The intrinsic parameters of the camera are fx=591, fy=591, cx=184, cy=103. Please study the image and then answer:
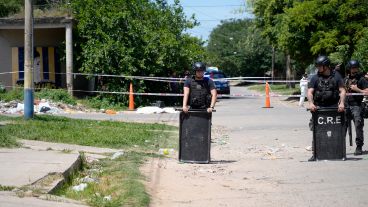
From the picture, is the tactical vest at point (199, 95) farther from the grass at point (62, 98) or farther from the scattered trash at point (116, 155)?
the grass at point (62, 98)

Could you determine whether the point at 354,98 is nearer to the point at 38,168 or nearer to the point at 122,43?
the point at 38,168

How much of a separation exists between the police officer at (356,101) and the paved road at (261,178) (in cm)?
41

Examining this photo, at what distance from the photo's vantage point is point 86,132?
14312 mm

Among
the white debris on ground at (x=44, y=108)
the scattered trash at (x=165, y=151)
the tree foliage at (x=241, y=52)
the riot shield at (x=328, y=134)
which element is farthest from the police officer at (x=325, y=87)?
the tree foliage at (x=241, y=52)

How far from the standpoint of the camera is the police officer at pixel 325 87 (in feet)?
35.2

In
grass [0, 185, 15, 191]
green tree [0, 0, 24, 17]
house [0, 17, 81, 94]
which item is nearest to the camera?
grass [0, 185, 15, 191]

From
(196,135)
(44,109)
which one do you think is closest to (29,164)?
(196,135)

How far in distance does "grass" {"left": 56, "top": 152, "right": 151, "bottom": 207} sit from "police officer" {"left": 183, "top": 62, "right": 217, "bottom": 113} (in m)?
1.48

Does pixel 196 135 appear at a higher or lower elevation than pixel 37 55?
lower

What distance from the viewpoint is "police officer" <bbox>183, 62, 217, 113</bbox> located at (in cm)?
1091

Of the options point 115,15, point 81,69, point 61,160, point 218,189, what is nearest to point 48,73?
point 81,69

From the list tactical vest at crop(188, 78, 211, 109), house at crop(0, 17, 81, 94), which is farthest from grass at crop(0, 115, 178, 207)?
house at crop(0, 17, 81, 94)

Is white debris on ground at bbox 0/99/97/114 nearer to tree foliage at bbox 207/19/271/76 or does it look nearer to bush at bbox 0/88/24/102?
bush at bbox 0/88/24/102

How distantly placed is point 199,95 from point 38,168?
11.3ft
